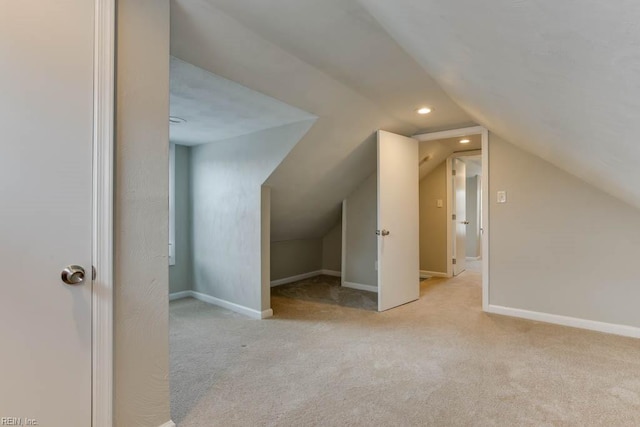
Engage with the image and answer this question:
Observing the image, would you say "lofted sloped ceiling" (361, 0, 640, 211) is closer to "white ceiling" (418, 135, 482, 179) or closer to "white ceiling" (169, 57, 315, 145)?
"white ceiling" (169, 57, 315, 145)

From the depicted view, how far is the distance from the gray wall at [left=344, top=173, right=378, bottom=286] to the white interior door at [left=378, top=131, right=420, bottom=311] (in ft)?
2.23

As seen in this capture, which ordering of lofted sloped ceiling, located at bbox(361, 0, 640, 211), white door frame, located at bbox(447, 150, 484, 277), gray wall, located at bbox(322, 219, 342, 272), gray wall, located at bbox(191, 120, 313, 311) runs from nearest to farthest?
lofted sloped ceiling, located at bbox(361, 0, 640, 211)
gray wall, located at bbox(191, 120, 313, 311)
white door frame, located at bbox(447, 150, 484, 277)
gray wall, located at bbox(322, 219, 342, 272)

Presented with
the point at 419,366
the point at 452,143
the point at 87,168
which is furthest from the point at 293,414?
the point at 452,143

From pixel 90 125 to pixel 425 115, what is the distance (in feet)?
9.76

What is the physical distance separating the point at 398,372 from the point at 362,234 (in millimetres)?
2577

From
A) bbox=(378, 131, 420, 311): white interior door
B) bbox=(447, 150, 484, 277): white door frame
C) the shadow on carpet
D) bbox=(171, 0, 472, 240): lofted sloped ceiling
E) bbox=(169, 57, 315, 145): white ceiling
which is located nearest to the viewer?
bbox=(171, 0, 472, 240): lofted sloped ceiling

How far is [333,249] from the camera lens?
5.38m

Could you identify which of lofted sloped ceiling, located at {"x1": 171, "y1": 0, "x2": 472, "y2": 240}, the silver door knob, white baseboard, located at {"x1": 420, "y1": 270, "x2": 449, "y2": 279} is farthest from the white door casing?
the silver door knob

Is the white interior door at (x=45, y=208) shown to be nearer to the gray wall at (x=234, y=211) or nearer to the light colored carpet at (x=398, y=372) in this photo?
the light colored carpet at (x=398, y=372)

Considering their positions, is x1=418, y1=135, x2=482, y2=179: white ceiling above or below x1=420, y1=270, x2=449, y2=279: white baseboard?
above

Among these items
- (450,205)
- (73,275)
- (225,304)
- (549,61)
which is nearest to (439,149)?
(450,205)

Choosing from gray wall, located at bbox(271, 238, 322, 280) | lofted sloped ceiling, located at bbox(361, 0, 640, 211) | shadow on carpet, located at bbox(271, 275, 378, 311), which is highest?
lofted sloped ceiling, located at bbox(361, 0, 640, 211)

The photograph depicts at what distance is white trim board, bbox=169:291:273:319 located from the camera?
328 centimetres

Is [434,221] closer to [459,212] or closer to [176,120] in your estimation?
[459,212]
